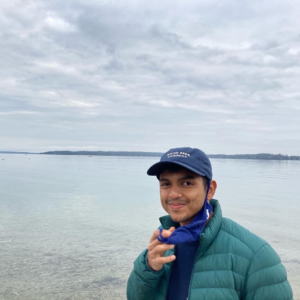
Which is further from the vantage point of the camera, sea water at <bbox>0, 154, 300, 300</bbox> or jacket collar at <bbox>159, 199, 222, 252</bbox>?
sea water at <bbox>0, 154, 300, 300</bbox>

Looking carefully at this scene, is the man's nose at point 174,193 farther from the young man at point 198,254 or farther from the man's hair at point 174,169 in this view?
the man's hair at point 174,169

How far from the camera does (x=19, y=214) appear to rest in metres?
14.7

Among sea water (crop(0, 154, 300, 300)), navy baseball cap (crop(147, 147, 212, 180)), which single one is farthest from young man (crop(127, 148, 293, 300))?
sea water (crop(0, 154, 300, 300))

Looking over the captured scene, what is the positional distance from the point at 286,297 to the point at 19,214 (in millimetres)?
14371

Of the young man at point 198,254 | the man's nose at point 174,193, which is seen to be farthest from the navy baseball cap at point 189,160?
the man's nose at point 174,193

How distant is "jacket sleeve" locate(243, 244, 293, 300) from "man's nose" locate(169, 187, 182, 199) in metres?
0.54

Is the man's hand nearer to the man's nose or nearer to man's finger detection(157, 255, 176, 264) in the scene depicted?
man's finger detection(157, 255, 176, 264)

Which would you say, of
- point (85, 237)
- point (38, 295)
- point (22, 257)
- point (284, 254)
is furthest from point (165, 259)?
point (85, 237)

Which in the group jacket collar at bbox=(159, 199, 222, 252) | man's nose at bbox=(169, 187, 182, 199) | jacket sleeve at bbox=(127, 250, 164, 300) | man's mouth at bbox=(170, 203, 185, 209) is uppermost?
man's nose at bbox=(169, 187, 182, 199)

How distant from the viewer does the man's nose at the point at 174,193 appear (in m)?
2.05

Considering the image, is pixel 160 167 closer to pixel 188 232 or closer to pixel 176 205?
pixel 176 205

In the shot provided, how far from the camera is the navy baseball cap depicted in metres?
1.97

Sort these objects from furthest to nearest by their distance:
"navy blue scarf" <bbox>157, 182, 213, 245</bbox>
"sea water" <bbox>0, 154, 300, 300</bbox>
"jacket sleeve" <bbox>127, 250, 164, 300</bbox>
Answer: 1. "sea water" <bbox>0, 154, 300, 300</bbox>
2. "jacket sleeve" <bbox>127, 250, 164, 300</bbox>
3. "navy blue scarf" <bbox>157, 182, 213, 245</bbox>

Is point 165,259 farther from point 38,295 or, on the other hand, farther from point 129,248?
point 129,248
